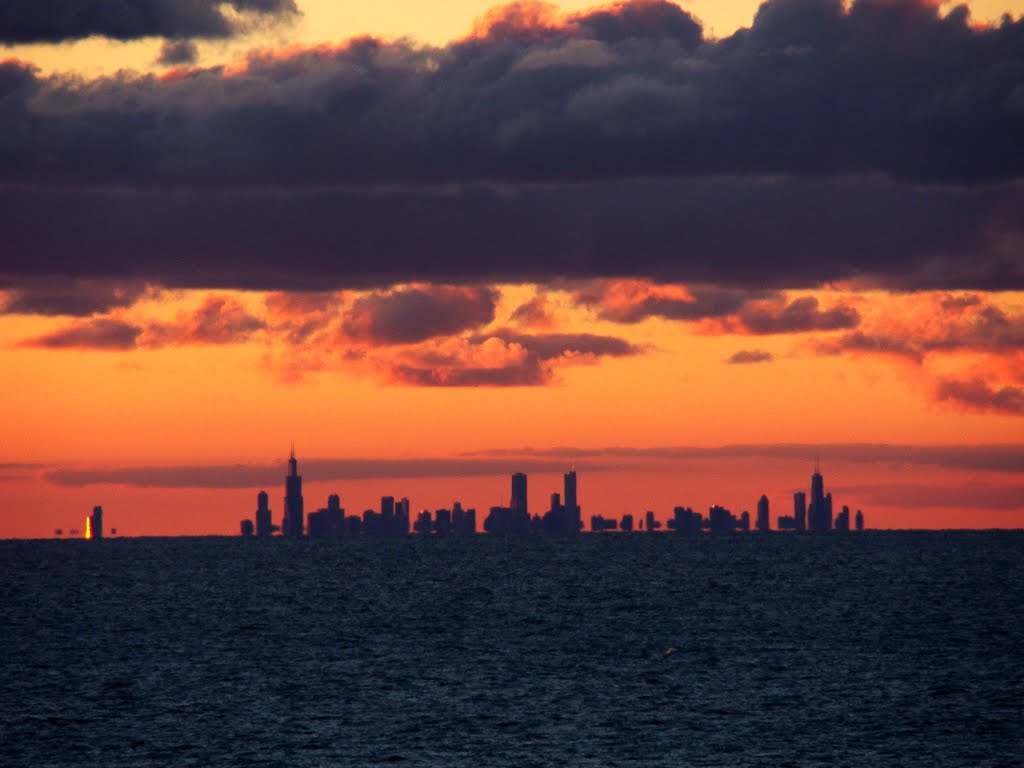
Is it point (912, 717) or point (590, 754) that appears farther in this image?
point (912, 717)

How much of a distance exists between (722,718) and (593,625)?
2744 inches

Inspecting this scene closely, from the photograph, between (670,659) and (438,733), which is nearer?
(438,733)

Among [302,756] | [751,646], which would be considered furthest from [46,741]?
[751,646]

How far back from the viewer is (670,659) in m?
136

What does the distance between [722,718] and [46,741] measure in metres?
38.2

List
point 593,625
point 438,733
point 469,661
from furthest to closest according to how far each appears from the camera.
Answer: point 593,625
point 469,661
point 438,733

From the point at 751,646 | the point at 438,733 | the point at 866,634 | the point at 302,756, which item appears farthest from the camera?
the point at 866,634

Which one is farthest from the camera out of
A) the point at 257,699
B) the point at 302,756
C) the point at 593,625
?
the point at 593,625

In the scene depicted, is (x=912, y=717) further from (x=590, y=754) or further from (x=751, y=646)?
(x=751, y=646)

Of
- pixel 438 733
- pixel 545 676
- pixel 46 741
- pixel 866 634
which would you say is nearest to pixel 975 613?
pixel 866 634

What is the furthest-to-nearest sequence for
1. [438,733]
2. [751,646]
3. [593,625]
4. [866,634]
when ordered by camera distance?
[593,625] < [866,634] < [751,646] < [438,733]

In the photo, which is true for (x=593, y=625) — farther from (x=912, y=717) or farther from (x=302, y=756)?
(x=302, y=756)

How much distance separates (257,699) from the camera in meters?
110

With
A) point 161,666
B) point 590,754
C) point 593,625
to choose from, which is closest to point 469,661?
point 161,666
